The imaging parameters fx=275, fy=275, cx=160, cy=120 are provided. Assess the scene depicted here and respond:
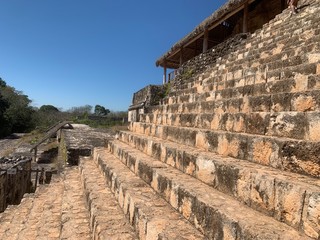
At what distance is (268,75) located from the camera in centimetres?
368

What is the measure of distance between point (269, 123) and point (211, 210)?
3.01 feet

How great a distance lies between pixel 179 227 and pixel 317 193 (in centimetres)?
92

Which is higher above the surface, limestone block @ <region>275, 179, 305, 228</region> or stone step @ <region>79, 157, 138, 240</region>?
limestone block @ <region>275, 179, 305, 228</region>

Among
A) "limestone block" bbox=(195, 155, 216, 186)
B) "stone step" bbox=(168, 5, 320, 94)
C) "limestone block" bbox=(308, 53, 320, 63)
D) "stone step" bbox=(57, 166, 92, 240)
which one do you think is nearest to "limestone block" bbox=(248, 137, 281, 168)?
"limestone block" bbox=(195, 155, 216, 186)

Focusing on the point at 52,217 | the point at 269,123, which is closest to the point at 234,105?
the point at 269,123

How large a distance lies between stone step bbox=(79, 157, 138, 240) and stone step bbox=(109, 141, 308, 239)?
414 mm

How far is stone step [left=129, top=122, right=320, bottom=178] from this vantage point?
62.0 inches

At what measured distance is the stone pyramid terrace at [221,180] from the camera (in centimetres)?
145

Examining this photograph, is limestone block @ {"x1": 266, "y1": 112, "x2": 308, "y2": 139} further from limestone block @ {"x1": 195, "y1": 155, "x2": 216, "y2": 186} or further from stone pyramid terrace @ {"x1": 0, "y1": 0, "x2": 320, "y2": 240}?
limestone block @ {"x1": 195, "y1": 155, "x2": 216, "y2": 186}

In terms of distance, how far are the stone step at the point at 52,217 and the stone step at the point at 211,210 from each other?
0.93m

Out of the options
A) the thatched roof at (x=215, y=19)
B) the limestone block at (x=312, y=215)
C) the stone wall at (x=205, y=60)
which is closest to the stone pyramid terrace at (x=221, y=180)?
the limestone block at (x=312, y=215)

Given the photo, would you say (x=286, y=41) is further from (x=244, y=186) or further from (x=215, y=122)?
(x=244, y=186)

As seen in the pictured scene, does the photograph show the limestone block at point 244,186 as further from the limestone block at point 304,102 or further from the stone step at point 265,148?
the limestone block at point 304,102

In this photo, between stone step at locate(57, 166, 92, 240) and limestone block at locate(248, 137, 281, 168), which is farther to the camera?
stone step at locate(57, 166, 92, 240)
